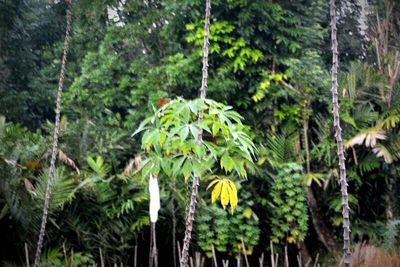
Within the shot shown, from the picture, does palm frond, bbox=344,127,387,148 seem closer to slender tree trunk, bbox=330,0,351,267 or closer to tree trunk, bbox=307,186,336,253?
tree trunk, bbox=307,186,336,253

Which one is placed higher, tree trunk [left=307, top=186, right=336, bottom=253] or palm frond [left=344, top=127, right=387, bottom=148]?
palm frond [left=344, top=127, right=387, bottom=148]

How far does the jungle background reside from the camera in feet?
17.9

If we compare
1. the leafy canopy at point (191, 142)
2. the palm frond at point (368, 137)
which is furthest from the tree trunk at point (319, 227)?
the leafy canopy at point (191, 142)

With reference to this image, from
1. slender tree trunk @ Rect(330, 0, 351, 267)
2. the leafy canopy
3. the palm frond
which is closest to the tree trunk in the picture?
the palm frond

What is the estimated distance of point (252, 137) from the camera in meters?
4.65

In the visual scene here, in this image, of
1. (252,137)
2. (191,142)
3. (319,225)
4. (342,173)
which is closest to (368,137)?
(319,225)

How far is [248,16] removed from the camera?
22.7 feet

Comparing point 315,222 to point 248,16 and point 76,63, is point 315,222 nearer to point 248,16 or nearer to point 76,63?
point 248,16

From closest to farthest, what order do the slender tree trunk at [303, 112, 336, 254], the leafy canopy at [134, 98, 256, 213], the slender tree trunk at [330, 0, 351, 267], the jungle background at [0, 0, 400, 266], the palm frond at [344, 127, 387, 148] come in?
1. the leafy canopy at [134, 98, 256, 213]
2. the slender tree trunk at [330, 0, 351, 267]
3. the jungle background at [0, 0, 400, 266]
4. the palm frond at [344, 127, 387, 148]
5. the slender tree trunk at [303, 112, 336, 254]

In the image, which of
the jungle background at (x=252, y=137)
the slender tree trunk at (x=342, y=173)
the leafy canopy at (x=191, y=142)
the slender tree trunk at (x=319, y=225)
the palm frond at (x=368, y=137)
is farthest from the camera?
the slender tree trunk at (x=319, y=225)

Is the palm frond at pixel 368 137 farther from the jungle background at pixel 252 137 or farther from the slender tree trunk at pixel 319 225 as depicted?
the slender tree trunk at pixel 319 225

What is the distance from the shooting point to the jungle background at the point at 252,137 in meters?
5.46

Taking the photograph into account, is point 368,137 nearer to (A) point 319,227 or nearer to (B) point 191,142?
(A) point 319,227

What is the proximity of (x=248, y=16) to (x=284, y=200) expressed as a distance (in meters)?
2.57
